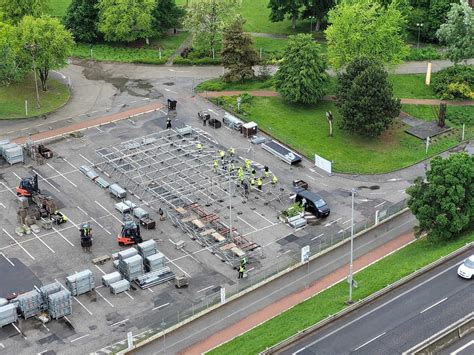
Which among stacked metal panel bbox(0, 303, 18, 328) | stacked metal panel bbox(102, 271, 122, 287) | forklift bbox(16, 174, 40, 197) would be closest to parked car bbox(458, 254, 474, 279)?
stacked metal panel bbox(102, 271, 122, 287)

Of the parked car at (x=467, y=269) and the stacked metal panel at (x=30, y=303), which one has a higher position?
the parked car at (x=467, y=269)

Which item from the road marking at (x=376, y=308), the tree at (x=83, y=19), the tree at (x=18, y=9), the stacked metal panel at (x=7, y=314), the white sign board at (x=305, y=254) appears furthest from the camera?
the tree at (x=83, y=19)

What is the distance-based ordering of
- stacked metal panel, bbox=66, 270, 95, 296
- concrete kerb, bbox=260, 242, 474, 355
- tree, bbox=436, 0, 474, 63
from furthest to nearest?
1. tree, bbox=436, 0, 474, 63
2. stacked metal panel, bbox=66, 270, 95, 296
3. concrete kerb, bbox=260, 242, 474, 355

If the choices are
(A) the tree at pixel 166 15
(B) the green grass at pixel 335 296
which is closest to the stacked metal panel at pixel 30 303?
(B) the green grass at pixel 335 296

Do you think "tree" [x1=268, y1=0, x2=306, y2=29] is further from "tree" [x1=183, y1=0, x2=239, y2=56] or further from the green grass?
the green grass

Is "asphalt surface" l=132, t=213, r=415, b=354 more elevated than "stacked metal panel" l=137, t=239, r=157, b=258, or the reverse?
"stacked metal panel" l=137, t=239, r=157, b=258

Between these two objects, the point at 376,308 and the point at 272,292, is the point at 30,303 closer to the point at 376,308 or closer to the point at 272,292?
the point at 272,292

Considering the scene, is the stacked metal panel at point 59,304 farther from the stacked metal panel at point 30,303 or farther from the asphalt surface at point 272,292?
the asphalt surface at point 272,292
